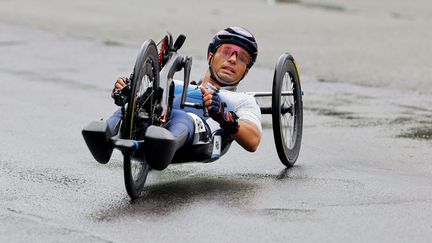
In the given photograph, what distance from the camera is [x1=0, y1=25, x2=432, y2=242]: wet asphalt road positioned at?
252 inches

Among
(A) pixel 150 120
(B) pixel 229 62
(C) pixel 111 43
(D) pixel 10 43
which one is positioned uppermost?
(B) pixel 229 62

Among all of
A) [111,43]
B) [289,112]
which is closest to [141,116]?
[289,112]

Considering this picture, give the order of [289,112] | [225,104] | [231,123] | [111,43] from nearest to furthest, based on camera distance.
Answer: [231,123] → [225,104] → [289,112] → [111,43]

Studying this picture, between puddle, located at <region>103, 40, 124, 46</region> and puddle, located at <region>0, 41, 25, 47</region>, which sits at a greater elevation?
puddle, located at <region>103, 40, 124, 46</region>

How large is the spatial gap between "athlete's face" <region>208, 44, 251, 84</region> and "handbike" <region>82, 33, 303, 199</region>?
0.66ft

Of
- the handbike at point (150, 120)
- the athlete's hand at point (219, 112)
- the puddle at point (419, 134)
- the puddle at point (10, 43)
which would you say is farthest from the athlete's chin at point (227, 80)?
the puddle at point (10, 43)

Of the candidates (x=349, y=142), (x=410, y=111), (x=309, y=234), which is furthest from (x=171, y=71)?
(x=410, y=111)

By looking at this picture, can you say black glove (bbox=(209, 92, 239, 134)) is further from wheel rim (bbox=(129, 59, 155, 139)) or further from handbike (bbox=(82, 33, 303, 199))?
wheel rim (bbox=(129, 59, 155, 139))

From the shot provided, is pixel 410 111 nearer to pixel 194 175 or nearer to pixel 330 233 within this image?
pixel 194 175

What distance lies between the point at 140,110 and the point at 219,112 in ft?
1.55

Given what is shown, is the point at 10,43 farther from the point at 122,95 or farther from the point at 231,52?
the point at 122,95

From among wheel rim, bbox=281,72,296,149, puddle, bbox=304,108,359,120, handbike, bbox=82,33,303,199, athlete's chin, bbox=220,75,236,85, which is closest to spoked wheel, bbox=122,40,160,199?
→ handbike, bbox=82,33,303,199

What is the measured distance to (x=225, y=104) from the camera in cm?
754

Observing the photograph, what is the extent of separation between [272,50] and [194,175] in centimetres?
822
